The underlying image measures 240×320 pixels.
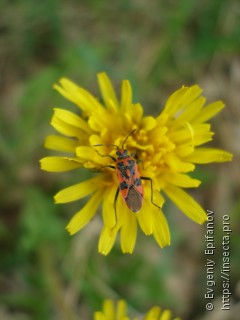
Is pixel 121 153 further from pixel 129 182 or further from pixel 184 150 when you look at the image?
pixel 184 150

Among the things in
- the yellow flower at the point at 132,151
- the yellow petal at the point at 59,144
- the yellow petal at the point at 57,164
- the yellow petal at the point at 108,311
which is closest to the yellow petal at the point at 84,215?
the yellow flower at the point at 132,151

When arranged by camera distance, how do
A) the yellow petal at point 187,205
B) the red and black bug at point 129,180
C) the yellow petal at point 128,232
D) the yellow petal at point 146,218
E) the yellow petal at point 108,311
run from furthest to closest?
the yellow petal at point 108,311 → the yellow petal at point 187,205 → the yellow petal at point 128,232 → the yellow petal at point 146,218 → the red and black bug at point 129,180

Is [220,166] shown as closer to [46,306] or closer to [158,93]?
[158,93]

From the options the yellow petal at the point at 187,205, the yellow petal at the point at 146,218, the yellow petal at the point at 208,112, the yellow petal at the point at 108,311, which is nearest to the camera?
the yellow petal at the point at 146,218

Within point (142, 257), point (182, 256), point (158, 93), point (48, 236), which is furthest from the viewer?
point (158, 93)

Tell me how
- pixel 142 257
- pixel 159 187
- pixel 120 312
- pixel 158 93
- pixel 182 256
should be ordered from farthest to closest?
pixel 158 93 → pixel 182 256 → pixel 142 257 → pixel 120 312 → pixel 159 187

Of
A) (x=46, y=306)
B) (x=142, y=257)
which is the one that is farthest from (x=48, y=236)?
(x=142, y=257)

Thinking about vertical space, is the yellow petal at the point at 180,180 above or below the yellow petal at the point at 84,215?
above

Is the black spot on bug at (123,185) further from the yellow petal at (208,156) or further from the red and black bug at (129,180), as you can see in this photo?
the yellow petal at (208,156)
